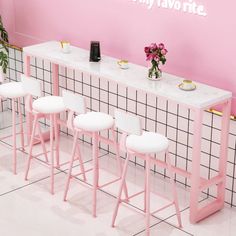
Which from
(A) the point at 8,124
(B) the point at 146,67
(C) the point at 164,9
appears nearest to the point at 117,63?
(B) the point at 146,67

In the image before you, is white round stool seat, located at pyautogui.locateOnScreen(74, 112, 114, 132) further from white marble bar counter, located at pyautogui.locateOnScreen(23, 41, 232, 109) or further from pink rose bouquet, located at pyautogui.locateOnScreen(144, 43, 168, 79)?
pink rose bouquet, located at pyautogui.locateOnScreen(144, 43, 168, 79)

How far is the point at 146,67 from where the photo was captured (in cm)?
533

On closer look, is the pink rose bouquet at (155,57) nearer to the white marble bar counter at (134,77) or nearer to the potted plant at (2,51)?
the white marble bar counter at (134,77)

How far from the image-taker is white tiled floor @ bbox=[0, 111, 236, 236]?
186 inches

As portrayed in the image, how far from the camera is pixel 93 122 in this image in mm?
4773

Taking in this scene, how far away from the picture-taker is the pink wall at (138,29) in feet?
15.7

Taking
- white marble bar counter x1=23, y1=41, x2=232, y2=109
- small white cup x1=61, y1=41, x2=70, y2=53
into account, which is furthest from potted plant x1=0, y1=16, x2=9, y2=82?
small white cup x1=61, y1=41, x2=70, y2=53

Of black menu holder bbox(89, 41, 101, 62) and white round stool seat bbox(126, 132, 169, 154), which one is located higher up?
black menu holder bbox(89, 41, 101, 62)

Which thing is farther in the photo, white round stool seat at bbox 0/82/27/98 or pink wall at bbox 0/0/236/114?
white round stool seat at bbox 0/82/27/98

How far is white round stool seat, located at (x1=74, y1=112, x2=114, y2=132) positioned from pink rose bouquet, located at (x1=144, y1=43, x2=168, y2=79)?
508 mm

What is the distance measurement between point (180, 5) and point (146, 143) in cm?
121

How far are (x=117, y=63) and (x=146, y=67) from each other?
25 cm

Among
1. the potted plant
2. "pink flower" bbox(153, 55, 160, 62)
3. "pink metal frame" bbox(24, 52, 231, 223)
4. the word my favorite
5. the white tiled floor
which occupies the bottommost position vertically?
the white tiled floor

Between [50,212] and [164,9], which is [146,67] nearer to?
[164,9]
